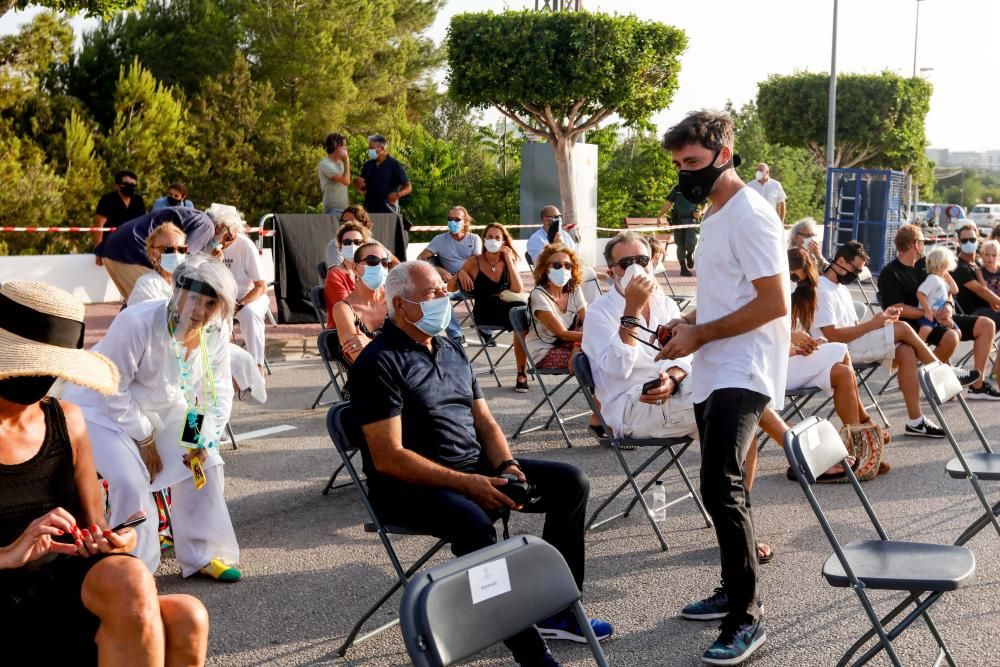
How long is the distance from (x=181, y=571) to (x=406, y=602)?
2870 millimetres

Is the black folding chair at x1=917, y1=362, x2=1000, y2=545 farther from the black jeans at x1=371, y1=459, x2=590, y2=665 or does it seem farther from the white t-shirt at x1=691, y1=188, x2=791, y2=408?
the black jeans at x1=371, y1=459, x2=590, y2=665

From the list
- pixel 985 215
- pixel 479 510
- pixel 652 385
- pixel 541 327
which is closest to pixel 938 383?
pixel 652 385

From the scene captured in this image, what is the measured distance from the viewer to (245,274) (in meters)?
8.91

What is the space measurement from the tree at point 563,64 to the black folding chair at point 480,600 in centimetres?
2336

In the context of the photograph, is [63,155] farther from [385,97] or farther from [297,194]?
[385,97]

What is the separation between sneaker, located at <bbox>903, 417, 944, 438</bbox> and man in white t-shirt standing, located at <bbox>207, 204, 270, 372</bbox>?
4714 mm

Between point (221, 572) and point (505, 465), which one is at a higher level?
point (505, 465)

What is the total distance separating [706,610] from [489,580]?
2074 mm

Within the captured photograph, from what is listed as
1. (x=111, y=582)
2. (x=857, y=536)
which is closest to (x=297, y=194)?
(x=857, y=536)

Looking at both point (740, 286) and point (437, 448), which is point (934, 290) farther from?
point (437, 448)

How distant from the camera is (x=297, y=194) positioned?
1107 inches

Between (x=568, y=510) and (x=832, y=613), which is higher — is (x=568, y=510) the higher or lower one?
the higher one

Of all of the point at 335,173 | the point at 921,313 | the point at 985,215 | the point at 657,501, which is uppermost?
the point at 335,173

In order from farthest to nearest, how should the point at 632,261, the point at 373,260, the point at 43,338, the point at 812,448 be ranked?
the point at 373,260 → the point at 632,261 → the point at 812,448 → the point at 43,338
